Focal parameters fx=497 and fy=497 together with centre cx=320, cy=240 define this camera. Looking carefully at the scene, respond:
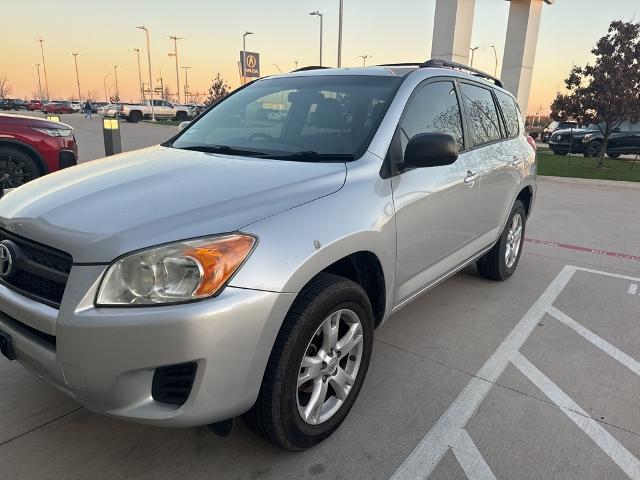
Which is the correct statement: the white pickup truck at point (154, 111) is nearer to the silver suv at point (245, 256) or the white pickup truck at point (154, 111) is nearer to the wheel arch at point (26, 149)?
the wheel arch at point (26, 149)

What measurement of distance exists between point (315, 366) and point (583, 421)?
1475 mm

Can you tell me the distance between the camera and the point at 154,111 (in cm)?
4069

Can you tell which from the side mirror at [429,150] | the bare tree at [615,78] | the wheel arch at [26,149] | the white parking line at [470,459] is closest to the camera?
the white parking line at [470,459]

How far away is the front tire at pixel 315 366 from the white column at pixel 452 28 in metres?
16.8

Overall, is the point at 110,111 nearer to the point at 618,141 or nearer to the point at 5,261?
the point at 618,141

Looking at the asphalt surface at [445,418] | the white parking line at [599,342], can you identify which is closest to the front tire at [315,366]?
the asphalt surface at [445,418]

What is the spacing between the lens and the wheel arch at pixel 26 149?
626 centimetres

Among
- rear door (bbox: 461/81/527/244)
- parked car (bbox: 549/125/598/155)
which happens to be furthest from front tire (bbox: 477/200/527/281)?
parked car (bbox: 549/125/598/155)

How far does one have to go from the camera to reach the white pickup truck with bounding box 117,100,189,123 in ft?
124

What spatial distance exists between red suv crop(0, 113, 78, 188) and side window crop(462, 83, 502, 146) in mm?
4902

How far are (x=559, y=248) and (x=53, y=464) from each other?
18.6 feet

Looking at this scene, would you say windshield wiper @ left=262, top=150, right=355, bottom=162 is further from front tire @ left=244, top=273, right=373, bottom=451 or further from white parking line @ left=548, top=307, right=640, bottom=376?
white parking line @ left=548, top=307, right=640, bottom=376

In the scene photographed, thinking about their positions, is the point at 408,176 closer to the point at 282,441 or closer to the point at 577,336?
the point at 282,441

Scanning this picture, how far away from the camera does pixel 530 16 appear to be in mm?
20469
